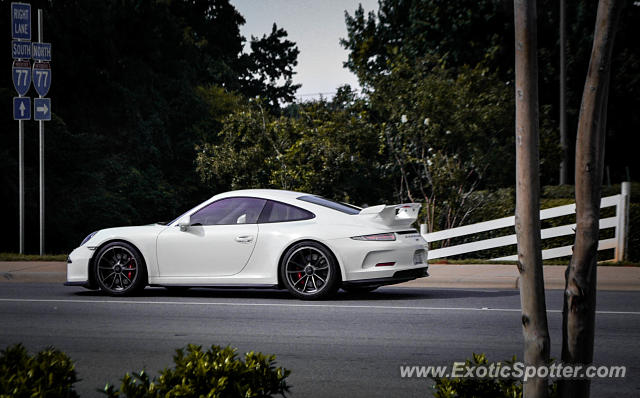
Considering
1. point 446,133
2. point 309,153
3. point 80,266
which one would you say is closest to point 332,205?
point 80,266

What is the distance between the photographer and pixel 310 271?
10.1 m

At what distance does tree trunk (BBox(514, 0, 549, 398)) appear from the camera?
3.58 m

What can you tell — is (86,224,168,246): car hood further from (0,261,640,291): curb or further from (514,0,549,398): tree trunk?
(514,0,549,398): tree trunk

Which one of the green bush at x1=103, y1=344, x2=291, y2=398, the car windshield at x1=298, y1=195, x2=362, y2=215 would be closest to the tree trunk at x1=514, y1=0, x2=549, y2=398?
the green bush at x1=103, y1=344, x2=291, y2=398

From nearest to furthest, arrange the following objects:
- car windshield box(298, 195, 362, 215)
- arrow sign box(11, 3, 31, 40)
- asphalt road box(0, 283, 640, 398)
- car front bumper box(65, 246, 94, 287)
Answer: asphalt road box(0, 283, 640, 398)
car windshield box(298, 195, 362, 215)
car front bumper box(65, 246, 94, 287)
arrow sign box(11, 3, 31, 40)

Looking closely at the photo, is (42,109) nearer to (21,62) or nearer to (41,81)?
(41,81)

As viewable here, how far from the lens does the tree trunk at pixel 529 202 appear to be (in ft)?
11.7

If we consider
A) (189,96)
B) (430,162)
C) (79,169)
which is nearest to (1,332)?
(430,162)

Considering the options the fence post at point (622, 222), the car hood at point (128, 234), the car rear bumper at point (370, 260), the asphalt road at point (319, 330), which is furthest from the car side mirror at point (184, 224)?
the fence post at point (622, 222)

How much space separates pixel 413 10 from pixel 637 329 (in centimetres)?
2457

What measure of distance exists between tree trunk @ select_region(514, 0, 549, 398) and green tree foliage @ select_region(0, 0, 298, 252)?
22595 mm

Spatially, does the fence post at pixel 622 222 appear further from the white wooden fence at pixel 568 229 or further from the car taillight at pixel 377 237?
the car taillight at pixel 377 237

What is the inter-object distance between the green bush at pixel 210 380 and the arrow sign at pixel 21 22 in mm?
15725

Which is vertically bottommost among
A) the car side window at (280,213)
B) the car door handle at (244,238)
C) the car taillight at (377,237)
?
the car taillight at (377,237)
